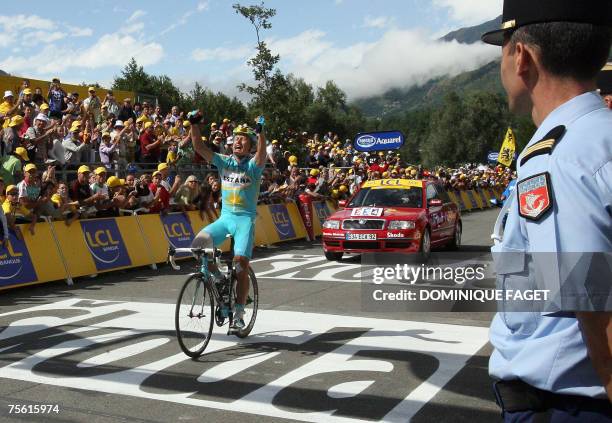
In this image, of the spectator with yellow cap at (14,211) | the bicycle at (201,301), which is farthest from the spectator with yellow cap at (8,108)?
the bicycle at (201,301)

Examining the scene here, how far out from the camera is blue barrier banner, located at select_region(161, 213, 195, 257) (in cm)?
1523

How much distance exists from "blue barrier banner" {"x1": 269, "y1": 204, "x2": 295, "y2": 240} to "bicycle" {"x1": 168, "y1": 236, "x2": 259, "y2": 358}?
12.3 meters

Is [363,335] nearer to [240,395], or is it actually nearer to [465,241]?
[240,395]

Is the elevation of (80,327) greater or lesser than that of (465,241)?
greater

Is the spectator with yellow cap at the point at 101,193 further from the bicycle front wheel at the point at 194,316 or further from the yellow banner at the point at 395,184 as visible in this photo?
the bicycle front wheel at the point at 194,316

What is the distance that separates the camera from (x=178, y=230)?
15.6 metres

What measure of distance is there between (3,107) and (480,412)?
1515 cm

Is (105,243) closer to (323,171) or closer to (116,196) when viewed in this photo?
(116,196)

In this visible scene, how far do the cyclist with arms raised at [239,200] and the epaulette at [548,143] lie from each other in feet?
18.0

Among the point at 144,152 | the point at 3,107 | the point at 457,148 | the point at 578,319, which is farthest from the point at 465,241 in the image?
→ the point at 457,148

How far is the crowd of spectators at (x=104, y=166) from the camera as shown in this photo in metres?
12.8

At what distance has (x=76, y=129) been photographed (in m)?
17.6

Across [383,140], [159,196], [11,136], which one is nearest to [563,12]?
[159,196]

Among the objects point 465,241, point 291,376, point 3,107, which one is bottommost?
point 465,241
